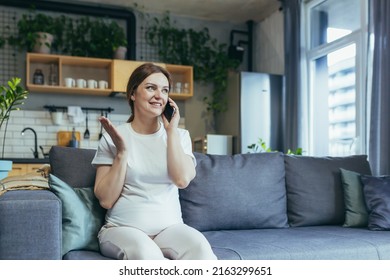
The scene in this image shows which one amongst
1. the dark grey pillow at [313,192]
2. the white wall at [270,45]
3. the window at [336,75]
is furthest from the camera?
the white wall at [270,45]

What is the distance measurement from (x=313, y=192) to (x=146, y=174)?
1.11 meters

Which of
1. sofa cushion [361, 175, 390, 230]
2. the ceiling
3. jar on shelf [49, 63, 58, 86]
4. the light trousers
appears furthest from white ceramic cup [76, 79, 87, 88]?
the light trousers

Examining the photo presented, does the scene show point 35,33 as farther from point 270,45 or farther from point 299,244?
point 299,244

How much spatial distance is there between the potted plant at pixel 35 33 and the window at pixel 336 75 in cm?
261

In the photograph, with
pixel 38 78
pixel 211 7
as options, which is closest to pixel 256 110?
pixel 211 7

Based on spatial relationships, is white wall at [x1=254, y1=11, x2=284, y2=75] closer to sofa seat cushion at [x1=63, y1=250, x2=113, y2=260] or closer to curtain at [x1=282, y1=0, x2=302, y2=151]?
curtain at [x1=282, y1=0, x2=302, y2=151]

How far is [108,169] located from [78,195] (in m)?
0.22

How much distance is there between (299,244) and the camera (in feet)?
6.30

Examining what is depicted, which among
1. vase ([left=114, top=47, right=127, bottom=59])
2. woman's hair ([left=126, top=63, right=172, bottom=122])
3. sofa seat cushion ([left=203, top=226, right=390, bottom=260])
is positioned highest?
vase ([left=114, top=47, right=127, bottom=59])

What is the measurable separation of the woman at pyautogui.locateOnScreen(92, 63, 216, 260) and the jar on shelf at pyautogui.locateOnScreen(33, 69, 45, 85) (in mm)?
3136

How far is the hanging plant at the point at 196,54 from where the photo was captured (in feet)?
17.5

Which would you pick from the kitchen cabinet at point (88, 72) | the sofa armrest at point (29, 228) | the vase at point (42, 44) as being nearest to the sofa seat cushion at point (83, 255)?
the sofa armrest at point (29, 228)

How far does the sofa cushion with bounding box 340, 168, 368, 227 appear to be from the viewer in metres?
2.42

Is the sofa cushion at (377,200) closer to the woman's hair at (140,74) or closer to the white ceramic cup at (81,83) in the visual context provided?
the woman's hair at (140,74)
